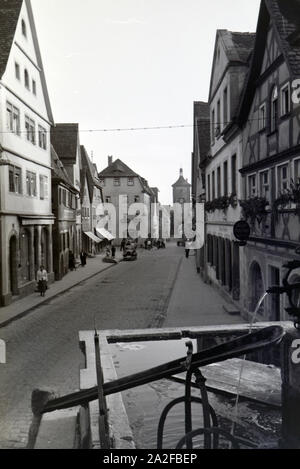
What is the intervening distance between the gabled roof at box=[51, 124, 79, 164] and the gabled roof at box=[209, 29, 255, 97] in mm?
20219

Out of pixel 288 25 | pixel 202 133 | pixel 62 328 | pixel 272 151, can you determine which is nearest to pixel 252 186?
pixel 272 151

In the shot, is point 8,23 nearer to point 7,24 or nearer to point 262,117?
point 7,24

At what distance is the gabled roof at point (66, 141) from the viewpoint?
39.5 metres

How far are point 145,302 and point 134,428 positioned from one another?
1474 cm

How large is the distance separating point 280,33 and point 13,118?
530 inches

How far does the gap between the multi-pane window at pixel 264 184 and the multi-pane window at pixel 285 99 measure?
222 cm

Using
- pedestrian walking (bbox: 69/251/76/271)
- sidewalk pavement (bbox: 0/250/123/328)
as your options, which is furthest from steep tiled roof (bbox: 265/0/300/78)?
pedestrian walking (bbox: 69/251/76/271)

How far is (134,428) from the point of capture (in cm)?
653

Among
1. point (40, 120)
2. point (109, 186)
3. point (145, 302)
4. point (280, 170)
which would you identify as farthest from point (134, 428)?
point (109, 186)

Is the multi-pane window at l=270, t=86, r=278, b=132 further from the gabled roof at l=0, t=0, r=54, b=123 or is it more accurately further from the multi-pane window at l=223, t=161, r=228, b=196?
the gabled roof at l=0, t=0, r=54, b=123

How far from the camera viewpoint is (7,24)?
2209 cm

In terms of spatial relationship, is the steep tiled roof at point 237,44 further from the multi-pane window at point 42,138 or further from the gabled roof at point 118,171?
the gabled roof at point 118,171
